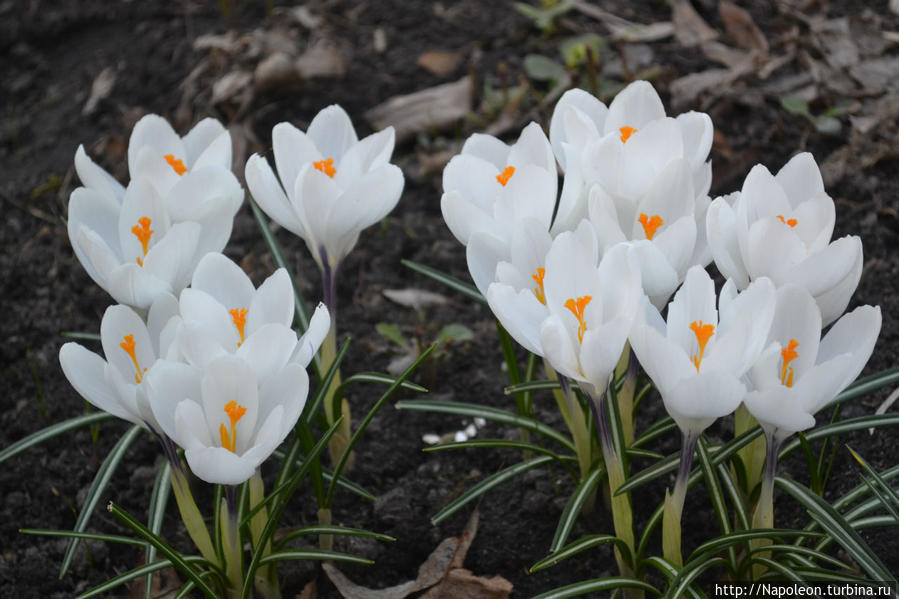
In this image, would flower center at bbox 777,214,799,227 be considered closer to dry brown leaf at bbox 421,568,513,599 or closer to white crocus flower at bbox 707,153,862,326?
white crocus flower at bbox 707,153,862,326

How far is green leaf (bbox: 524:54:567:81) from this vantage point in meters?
3.50

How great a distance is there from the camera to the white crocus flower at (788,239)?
1.51m

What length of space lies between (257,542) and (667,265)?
0.89 m

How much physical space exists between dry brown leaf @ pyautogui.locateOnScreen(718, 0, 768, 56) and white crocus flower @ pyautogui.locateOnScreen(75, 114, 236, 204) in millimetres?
2199

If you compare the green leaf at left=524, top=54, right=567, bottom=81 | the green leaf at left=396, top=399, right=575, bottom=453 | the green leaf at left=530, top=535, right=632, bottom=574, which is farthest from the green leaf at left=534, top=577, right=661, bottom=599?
the green leaf at left=524, top=54, right=567, bottom=81

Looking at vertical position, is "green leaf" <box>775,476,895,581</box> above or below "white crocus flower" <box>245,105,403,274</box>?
below

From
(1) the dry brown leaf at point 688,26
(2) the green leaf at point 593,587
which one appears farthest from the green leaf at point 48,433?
(1) the dry brown leaf at point 688,26

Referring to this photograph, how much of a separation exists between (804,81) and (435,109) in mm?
1271

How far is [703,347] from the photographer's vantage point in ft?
4.68

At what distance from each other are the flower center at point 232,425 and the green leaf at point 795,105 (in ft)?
7.54

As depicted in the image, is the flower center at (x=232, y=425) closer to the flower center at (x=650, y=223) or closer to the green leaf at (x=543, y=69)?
the flower center at (x=650, y=223)

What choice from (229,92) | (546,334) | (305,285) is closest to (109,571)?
(305,285)

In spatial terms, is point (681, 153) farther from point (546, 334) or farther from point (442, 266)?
point (442, 266)

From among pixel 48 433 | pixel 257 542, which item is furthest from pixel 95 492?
pixel 257 542
